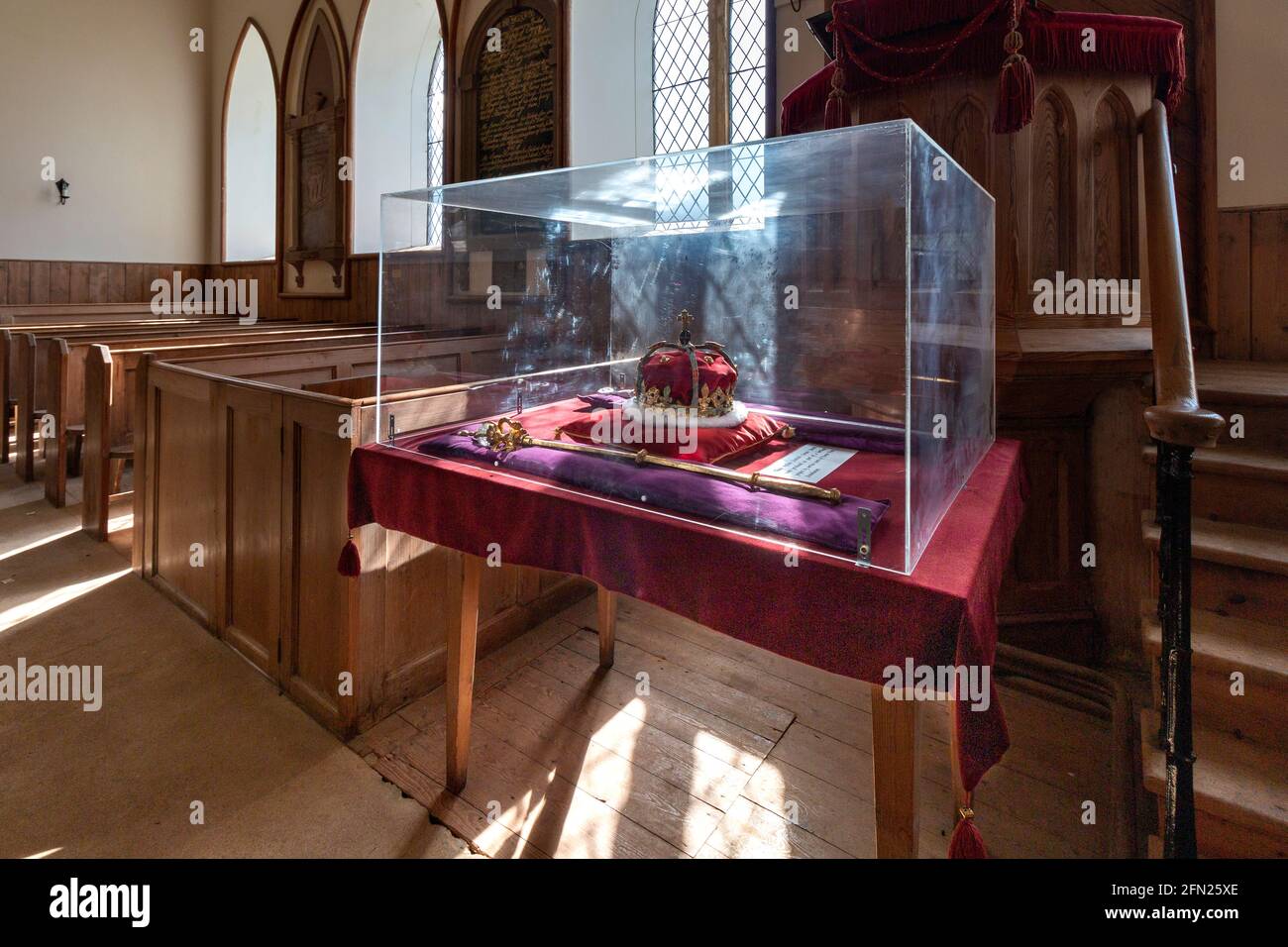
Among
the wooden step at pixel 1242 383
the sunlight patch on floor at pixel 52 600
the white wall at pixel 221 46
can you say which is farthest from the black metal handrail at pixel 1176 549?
the white wall at pixel 221 46

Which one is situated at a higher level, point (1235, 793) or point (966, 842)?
point (966, 842)

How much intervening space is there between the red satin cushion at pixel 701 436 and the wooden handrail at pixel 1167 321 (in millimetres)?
880

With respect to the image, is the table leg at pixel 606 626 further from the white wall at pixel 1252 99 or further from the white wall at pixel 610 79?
the white wall at pixel 610 79

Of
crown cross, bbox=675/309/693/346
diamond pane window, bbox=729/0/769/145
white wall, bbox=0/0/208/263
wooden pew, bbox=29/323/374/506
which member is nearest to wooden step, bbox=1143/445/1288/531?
crown cross, bbox=675/309/693/346

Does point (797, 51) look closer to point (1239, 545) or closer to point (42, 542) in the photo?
point (1239, 545)

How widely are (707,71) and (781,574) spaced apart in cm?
481

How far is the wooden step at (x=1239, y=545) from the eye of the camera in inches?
76.7

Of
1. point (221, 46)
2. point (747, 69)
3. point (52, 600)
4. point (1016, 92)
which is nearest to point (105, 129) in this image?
point (221, 46)

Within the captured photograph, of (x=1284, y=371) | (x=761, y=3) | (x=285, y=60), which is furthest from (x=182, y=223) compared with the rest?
(x=1284, y=371)

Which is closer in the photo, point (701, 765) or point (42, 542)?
point (701, 765)

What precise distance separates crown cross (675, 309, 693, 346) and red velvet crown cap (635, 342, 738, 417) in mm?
56

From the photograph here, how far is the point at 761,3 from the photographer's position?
456 centimetres

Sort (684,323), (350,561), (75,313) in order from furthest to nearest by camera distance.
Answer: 1. (75,313)
2. (684,323)
3. (350,561)

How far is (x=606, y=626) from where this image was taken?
2.93 metres
